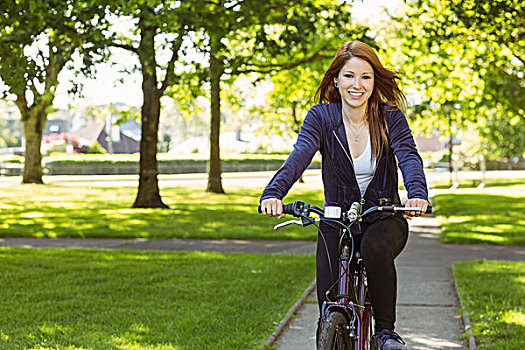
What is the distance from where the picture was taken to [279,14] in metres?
19.3

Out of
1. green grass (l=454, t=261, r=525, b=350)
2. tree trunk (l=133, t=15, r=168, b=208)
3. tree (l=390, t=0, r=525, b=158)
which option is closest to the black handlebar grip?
green grass (l=454, t=261, r=525, b=350)

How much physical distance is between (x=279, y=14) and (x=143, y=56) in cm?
478

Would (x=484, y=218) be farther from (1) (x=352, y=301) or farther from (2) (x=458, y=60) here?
(1) (x=352, y=301)

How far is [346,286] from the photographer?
3.69 m

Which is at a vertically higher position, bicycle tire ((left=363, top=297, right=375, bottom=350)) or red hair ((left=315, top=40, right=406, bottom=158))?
red hair ((left=315, top=40, right=406, bottom=158))

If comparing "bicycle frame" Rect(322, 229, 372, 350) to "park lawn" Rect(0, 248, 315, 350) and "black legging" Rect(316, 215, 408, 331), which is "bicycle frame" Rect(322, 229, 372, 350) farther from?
"park lawn" Rect(0, 248, 315, 350)

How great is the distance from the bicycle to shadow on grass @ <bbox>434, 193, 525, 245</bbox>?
402 inches

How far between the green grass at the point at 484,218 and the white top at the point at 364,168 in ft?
33.3

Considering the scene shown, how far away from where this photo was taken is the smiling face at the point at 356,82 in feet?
13.1

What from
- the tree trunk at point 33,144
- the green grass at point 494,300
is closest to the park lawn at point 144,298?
the green grass at point 494,300

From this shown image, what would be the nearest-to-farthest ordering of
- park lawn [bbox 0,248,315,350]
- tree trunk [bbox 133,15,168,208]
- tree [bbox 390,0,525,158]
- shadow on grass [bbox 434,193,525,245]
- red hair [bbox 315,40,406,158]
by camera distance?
red hair [bbox 315,40,406,158] < park lawn [bbox 0,248,315,350] < shadow on grass [bbox 434,193,525,245] < tree [bbox 390,0,525,158] < tree trunk [bbox 133,15,168,208]

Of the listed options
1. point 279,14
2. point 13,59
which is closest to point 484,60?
point 279,14

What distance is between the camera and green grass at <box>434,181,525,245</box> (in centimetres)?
1410

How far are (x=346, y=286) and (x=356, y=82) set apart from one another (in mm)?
1033
